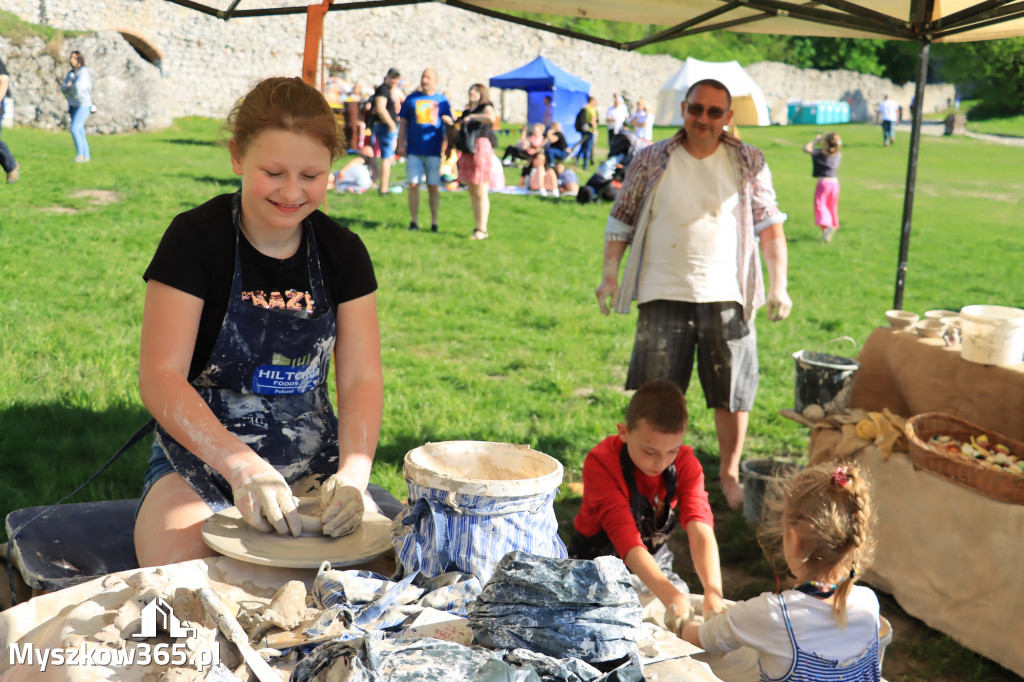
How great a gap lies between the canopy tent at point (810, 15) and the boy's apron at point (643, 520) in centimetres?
158

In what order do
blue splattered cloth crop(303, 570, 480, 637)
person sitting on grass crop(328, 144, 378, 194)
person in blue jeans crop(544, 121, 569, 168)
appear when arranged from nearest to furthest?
blue splattered cloth crop(303, 570, 480, 637) → person sitting on grass crop(328, 144, 378, 194) → person in blue jeans crop(544, 121, 569, 168)

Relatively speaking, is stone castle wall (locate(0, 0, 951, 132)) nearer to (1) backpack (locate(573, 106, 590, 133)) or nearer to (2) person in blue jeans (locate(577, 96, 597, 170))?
(1) backpack (locate(573, 106, 590, 133))

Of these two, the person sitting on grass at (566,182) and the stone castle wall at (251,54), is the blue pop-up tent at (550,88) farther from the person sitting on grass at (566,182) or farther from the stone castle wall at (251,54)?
the person sitting on grass at (566,182)

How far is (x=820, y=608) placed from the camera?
1.98 metres

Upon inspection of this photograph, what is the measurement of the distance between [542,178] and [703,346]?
9372 mm

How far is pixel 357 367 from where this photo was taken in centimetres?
212

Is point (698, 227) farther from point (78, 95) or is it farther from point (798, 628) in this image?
point (78, 95)

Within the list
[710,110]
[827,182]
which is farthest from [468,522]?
[827,182]

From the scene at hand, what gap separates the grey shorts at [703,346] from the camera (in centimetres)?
373

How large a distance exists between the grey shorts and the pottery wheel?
211 centimetres

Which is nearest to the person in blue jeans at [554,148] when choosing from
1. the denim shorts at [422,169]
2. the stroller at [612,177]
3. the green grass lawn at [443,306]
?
the stroller at [612,177]

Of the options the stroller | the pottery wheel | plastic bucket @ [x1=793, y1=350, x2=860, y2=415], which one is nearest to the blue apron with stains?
the pottery wheel

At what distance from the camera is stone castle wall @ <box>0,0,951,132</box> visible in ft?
52.3

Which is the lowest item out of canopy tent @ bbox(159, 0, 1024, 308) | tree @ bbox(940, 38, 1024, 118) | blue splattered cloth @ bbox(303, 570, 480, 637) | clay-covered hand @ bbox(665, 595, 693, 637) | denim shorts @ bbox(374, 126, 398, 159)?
clay-covered hand @ bbox(665, 595, 693, 637)
